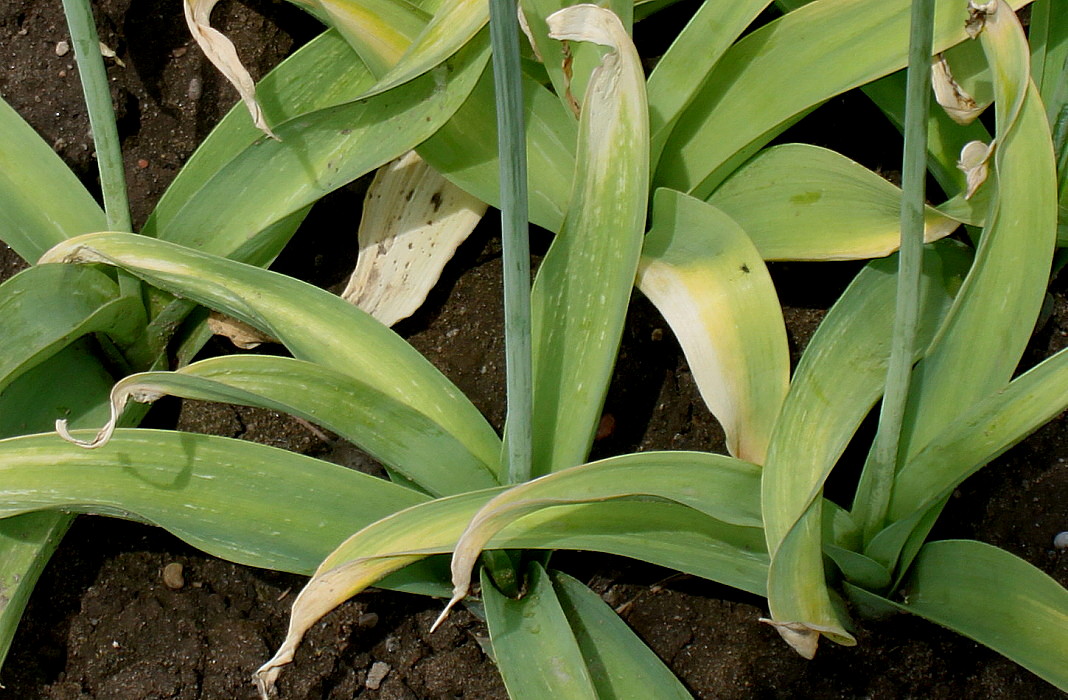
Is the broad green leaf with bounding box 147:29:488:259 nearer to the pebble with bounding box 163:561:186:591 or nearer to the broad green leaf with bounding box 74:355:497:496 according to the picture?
the broad green leaf with bounding box 74:355:497:496

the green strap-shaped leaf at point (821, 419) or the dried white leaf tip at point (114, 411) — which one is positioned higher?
the dried white leaf tip at point (114, 411)

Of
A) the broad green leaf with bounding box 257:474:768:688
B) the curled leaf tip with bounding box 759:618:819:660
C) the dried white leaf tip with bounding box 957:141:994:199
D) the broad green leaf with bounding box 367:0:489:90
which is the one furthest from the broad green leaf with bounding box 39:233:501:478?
the dried white leaf tip with bounding box 957:141:994:199

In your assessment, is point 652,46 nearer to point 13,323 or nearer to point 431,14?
point 431,14

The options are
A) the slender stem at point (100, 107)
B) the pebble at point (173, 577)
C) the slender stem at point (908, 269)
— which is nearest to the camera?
the slender stem at point (908, 269)

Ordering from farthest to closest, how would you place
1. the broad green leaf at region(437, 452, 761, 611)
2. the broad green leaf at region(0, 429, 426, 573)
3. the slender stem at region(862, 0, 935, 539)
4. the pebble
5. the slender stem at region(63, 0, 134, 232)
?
the pebble
the slender stem at region(63, 0, 134, 232)
the broad green leaf at region(0, 429, 426, 573)
the broad green leaf at region(437, 452, 761, 611)
the slender stem at region(862, 0, 935, 539)

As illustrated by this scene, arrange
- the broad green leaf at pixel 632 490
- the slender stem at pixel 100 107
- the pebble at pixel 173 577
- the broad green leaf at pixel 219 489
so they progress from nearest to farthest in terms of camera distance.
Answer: the broad green leaf at pixel 632 490
the broad green leaf at pixel 219 489
the slender stem at pixel 100 107
the pebble at pixel 173 577

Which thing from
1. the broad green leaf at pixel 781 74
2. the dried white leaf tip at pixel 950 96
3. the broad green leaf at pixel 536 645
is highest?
the broad green leaf at pixel 781 74

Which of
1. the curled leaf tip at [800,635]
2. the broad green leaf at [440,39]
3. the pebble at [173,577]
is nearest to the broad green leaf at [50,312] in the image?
the pebble at [173,577]

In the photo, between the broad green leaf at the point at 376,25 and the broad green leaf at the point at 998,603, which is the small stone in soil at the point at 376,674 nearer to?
the broad green leaf at the point at 998,603
